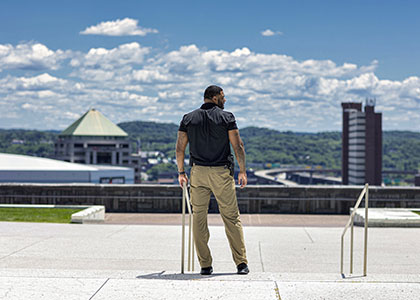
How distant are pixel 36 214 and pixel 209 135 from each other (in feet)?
→ 28.0

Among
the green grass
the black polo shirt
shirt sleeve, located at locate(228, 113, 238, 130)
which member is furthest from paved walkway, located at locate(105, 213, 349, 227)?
shirt sleeve, located at locate(228, 113, 238, 130)

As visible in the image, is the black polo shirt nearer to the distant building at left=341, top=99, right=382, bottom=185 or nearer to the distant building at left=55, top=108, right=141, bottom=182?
the distant building at left=341, top=99, right=382, bottom=185

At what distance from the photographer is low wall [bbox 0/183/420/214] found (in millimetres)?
15141

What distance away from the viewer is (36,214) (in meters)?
13.1

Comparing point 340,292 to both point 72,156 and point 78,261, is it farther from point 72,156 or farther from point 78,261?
point 72,156

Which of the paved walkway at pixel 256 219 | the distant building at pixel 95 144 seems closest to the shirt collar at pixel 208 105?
the paved walkway at pixel 256 219

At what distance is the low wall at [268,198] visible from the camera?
15.1 metres

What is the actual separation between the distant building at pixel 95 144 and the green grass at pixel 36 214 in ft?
486

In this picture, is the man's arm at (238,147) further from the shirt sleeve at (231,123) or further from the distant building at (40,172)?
the distant building at (40,172)

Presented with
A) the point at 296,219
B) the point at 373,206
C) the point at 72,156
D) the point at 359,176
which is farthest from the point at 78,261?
the point at 72,156

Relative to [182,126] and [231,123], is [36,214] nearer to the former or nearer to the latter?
[182,126]

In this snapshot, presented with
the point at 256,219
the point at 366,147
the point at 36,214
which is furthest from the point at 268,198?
the point at 366,147

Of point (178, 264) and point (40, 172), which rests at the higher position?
point (178, 264)

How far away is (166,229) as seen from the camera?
11289 millimetres
